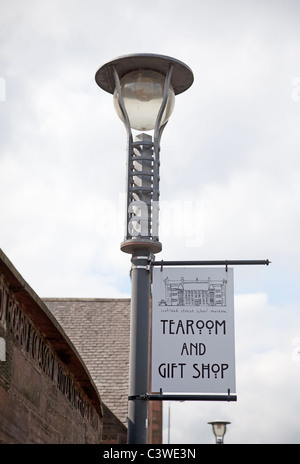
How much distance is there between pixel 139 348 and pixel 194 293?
73 cm

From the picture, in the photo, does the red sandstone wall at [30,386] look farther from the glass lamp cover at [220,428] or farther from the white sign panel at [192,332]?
the glass lamp cover at [220,428]

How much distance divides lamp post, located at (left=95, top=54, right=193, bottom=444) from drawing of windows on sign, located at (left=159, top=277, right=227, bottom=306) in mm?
226

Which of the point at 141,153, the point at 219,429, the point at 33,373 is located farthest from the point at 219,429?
the point at 141,153

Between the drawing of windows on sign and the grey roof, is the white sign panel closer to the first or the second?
the drawing of windows on sign

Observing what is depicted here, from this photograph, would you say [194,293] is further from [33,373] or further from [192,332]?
[33,373]

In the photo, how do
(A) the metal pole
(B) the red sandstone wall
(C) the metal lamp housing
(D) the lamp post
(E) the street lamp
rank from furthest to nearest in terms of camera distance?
(E) the street lamp, (C) the metal lamp housing, (D) the lamp post, (B) the red sandstone wall, (A) the metal pole

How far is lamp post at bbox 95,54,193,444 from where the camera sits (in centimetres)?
711

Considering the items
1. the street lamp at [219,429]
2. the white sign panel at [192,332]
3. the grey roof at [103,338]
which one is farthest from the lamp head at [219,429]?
the white sign panel at [192,332]

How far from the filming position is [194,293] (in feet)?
23.5

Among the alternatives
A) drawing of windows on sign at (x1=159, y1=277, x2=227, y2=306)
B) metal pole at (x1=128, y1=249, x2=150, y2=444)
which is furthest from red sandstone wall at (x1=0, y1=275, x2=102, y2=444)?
drawing of windows on sign at (x1=159, y1=277, x2=227, y2=306)

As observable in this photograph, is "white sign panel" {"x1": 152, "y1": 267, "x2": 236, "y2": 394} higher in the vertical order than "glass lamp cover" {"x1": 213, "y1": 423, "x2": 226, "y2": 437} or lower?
lower

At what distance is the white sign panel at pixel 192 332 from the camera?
22.7ft

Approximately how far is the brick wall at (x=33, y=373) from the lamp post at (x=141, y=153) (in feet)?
3.39
